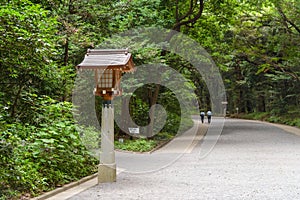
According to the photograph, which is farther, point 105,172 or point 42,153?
point 105,172

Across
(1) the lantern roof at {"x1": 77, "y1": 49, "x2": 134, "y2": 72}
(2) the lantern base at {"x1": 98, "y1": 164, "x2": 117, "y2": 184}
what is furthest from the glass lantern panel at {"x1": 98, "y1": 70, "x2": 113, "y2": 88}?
(2) the lantern base at {"x1": 98, "y1": 164, "x2": 117, "y2": 184}

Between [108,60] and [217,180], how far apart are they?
13.3ft

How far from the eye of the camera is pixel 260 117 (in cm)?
4150

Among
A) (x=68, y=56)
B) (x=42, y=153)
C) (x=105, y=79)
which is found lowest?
(x=42, y=153)

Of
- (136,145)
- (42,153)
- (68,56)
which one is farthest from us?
(136,145)

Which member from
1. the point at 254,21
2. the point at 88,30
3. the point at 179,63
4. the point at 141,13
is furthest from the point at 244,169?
the point at 254,21

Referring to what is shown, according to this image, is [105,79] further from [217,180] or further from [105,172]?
[217,180]

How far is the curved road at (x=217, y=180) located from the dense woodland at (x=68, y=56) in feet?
4.46

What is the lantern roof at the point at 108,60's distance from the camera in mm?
8883

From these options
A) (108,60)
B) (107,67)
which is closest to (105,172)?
(107,67)

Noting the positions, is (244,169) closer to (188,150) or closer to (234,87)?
(188,150)

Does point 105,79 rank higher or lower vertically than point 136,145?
higher

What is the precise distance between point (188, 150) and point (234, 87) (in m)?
33.9

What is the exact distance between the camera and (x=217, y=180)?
951 centimetres
